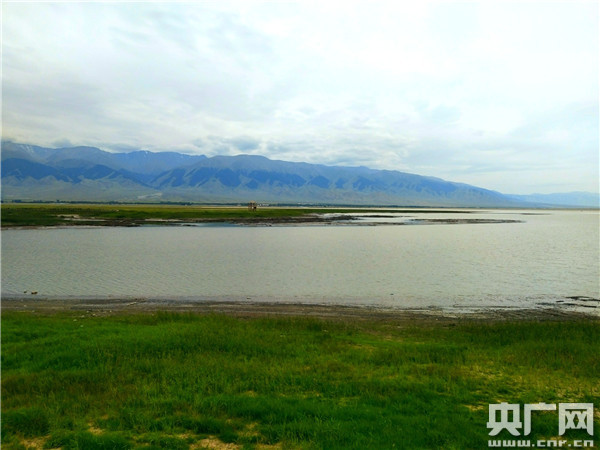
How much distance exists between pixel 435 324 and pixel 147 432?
16179mm

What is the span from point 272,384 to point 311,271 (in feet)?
94.1

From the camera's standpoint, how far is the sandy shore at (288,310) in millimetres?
22391

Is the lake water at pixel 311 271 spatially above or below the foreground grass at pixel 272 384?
below

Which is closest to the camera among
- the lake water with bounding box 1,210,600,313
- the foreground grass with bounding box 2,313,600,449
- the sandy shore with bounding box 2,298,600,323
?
the foreground grass with bounding box 2,313,600,449

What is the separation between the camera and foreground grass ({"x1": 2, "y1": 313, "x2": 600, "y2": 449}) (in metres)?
7.95

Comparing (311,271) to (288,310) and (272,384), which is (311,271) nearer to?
(288,310)

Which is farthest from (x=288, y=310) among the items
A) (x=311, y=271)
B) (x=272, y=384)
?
(x=311, y=271)

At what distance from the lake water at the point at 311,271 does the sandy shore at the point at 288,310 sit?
1774 millimetres

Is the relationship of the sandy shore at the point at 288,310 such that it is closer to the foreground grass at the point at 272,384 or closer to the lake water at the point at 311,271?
the lake water at the point at 311,271

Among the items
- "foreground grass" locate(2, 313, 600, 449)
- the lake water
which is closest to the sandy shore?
the lake water

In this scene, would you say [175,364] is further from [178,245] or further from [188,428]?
[178,245]

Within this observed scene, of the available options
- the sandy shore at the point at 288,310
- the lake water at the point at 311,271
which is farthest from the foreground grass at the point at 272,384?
the lake water at the point at 311,271

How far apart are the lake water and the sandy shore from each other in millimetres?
1774

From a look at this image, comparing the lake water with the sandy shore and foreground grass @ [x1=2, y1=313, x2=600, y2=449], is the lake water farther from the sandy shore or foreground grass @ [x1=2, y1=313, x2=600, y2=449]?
foreground grass @ [x1=2, y1=313, x2=600, y2=449]
